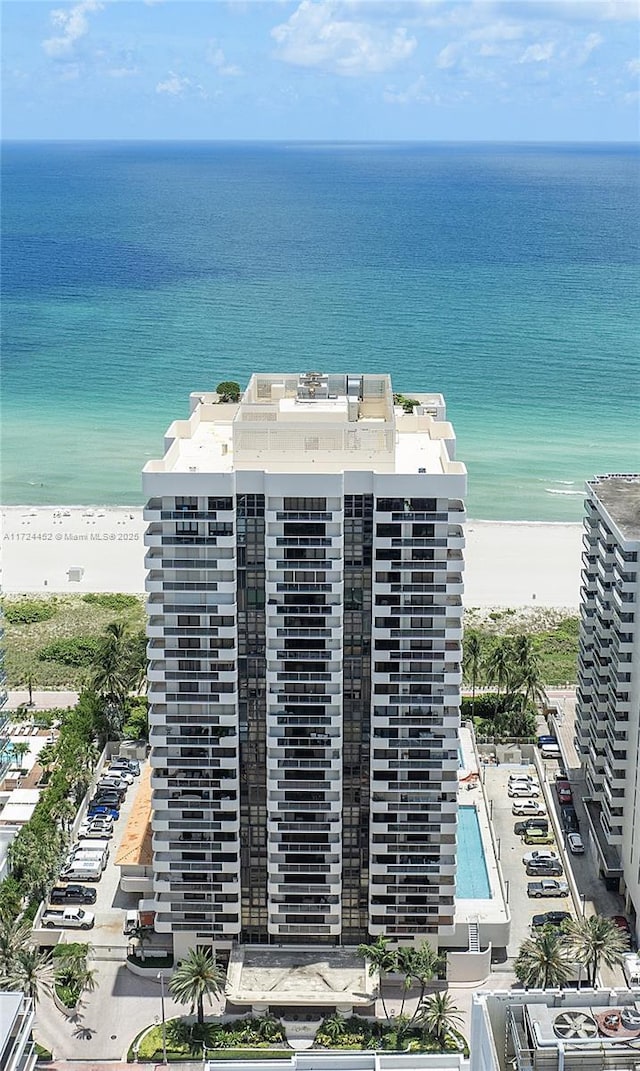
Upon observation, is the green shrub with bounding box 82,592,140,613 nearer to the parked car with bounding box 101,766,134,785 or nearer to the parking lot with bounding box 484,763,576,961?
the parked car with bounding box 101,766,134,785

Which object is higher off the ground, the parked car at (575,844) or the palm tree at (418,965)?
the parked car at (575,844)

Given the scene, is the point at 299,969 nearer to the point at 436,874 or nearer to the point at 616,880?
the point at 436,874

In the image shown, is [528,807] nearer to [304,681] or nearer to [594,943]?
[594,943]

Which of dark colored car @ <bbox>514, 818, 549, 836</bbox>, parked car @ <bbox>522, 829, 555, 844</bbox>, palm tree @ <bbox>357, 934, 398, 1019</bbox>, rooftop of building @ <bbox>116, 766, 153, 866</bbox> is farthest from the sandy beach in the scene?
palm tree @ <bbox>357, 934, 398, 1019</bbox>

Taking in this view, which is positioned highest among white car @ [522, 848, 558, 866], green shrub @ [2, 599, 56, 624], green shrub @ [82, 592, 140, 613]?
green shrub @ [82, 592, 140, 613]

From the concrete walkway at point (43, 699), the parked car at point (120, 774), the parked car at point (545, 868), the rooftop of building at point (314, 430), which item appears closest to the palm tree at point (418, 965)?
the parked car at point (545, 868)

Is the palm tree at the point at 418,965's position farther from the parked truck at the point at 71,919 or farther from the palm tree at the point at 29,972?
the parked truck at the point at 71,919
